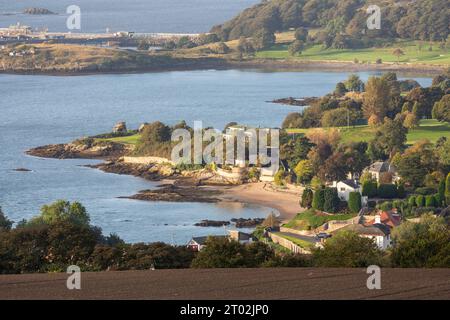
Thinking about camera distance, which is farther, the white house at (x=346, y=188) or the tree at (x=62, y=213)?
the white house at (x=346, y=188)

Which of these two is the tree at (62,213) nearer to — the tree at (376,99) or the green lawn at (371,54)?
the tree at (376,99)

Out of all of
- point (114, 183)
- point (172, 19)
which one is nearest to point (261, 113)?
point (114, 183)

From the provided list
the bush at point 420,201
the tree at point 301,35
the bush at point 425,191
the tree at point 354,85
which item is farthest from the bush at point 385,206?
the tree at point 301,35

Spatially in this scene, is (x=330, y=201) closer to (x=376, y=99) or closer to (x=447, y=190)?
(x=447, y=190)

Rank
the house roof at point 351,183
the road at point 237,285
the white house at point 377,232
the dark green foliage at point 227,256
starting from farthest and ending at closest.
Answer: the house roof at point 351,183
the white house at point 377,232
the dark green foliage at point 227,256
the road at point 237,285

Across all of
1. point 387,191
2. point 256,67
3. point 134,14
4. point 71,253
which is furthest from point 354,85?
point 134,14

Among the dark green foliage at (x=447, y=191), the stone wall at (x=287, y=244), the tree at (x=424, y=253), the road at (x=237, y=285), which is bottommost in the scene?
the stone wall at (x=287, y=244)

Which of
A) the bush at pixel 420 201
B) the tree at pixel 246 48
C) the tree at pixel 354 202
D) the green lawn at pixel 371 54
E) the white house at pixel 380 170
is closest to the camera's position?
the bush at pixel 420 201
